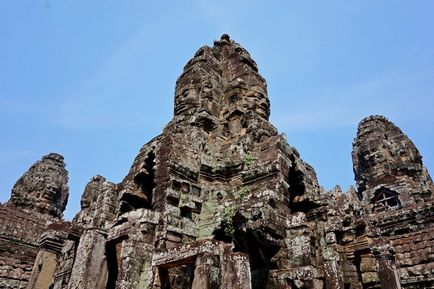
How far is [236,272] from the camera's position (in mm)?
5461

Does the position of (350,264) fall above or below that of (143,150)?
below

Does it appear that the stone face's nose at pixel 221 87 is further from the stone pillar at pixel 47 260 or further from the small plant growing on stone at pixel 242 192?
the stone pillar at pixel 47 260

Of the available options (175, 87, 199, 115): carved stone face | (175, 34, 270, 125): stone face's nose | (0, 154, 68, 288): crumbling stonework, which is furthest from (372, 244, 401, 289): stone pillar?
(0, 154, 68, 288): crumbling stonework

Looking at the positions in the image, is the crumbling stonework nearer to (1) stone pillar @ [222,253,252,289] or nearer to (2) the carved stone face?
(2) the carved stone face

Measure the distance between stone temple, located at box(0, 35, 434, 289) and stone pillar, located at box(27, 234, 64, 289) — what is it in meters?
0.02

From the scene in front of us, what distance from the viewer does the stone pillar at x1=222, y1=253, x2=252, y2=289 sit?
5367mm

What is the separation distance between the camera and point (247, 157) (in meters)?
8.86

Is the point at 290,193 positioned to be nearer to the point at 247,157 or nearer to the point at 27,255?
the point at 247,157

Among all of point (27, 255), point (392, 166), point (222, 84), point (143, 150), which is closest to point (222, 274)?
point (143, 150)

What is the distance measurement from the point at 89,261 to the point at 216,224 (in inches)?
103

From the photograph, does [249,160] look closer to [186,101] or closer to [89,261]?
[186,101]

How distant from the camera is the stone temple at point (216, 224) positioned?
669 centimetres

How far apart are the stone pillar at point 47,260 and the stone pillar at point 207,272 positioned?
5012 millimetres

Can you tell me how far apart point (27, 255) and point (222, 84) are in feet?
28.6
